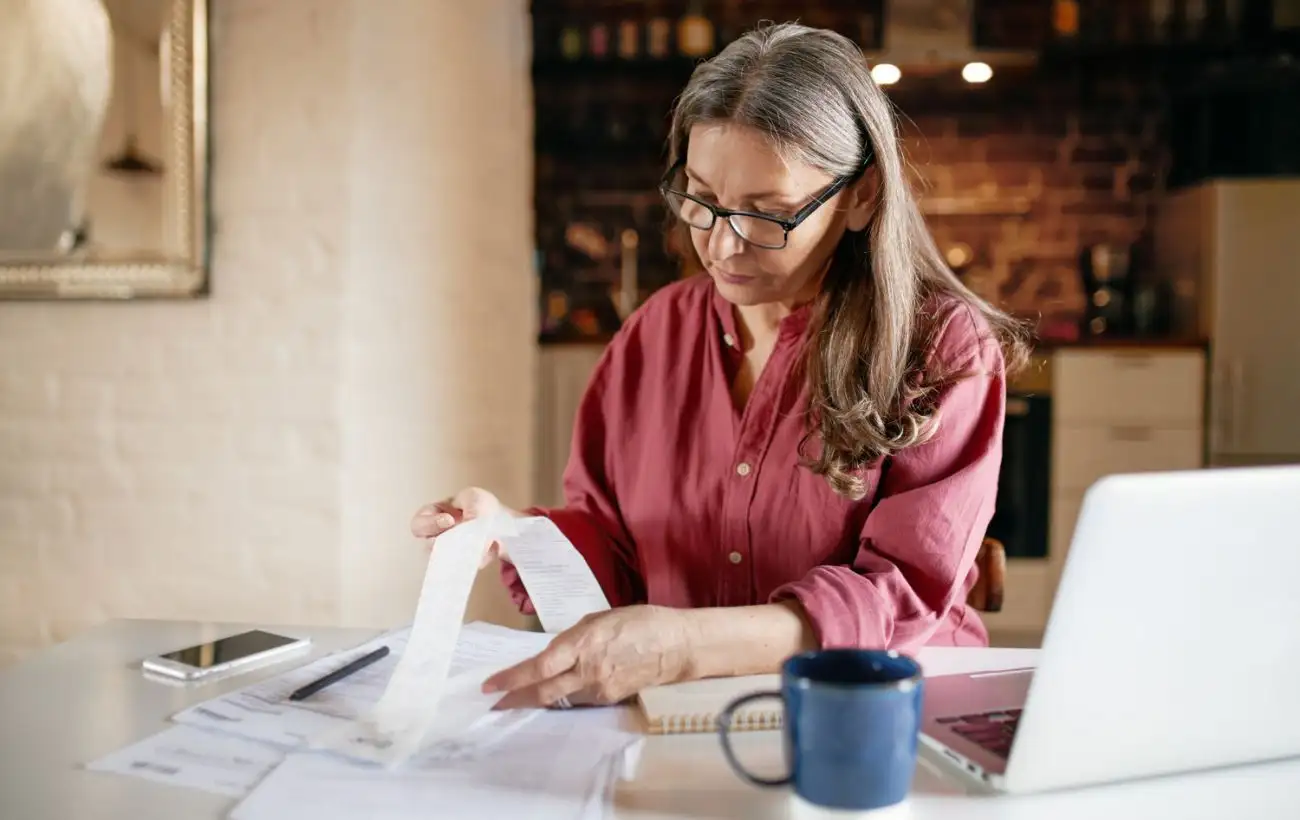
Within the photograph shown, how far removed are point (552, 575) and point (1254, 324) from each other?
3.31 metres

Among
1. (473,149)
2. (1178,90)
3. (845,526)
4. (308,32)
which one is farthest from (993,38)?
(845,526)

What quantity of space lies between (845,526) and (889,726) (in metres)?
0.61

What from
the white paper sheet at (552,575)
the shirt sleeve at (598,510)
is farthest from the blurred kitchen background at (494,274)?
the white paper sheet at (552,575)

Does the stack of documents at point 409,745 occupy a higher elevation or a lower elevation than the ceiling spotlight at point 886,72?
lower

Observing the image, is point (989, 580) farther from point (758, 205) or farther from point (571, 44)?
point (571, 44)

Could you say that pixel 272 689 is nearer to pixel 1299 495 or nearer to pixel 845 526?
pixel 845 526

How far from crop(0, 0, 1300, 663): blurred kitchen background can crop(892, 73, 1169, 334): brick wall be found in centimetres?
1

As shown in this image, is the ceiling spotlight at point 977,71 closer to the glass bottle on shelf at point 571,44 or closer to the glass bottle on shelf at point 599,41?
the glass bottle on shelf at point 599,41

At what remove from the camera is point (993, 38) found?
4.22 meters

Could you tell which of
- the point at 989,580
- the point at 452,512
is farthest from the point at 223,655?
the point at 989,580

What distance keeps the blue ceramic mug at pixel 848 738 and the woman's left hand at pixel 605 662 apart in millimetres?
210

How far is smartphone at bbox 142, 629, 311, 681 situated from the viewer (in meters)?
0.95

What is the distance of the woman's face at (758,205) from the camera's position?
1.16m

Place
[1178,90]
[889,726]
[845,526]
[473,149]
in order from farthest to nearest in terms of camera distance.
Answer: [1178,90] < [473,149] < [845,526] < [889,726]
